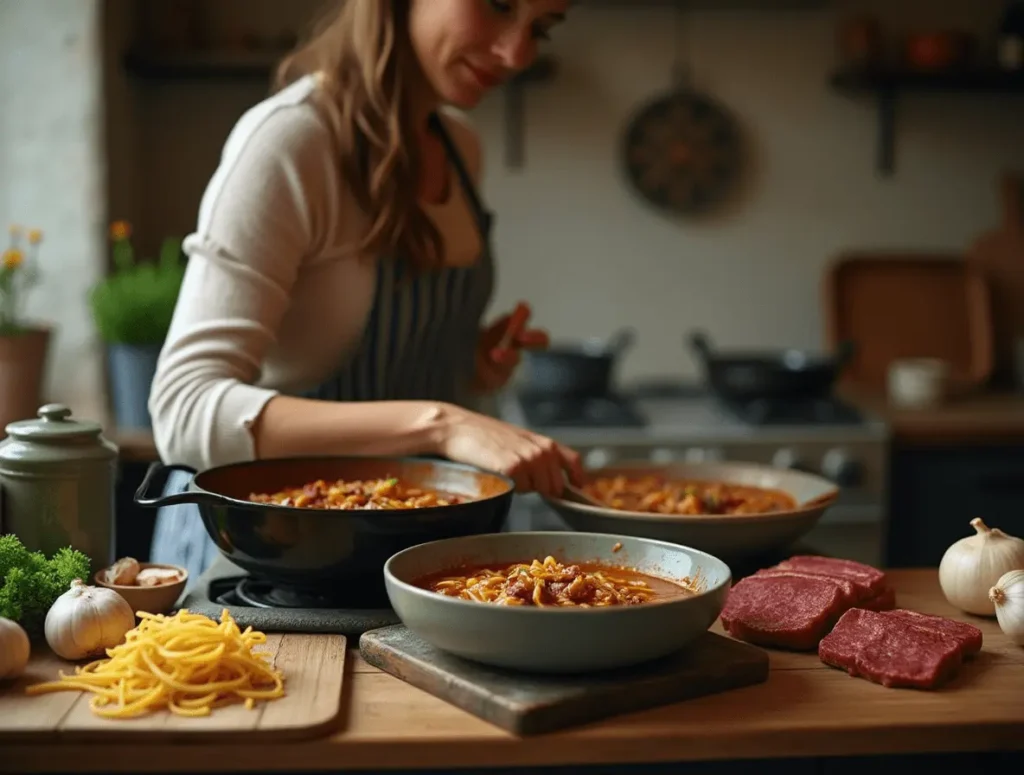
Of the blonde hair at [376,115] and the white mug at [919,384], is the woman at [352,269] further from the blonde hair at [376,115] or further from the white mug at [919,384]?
the white mug at [919,384]

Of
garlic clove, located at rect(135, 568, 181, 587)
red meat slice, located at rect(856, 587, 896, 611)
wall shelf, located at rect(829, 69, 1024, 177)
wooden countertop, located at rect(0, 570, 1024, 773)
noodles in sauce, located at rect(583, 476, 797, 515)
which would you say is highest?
wall shelf, located at rect(829, 69, 1024, 177)

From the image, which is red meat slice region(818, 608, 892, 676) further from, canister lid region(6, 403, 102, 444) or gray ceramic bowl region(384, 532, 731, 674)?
canister lid region(6, 403, 102, 444)

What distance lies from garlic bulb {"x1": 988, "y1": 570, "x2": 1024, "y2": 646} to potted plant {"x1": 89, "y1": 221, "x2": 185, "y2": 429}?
2033 mm

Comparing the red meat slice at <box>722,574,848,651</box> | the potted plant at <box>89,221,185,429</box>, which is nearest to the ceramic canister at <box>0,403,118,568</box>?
the red meat slice at <box>722,574,848,651</box>

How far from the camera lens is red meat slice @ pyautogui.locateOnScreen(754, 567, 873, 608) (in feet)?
Result: 4.31

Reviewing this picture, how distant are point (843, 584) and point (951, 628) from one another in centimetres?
13

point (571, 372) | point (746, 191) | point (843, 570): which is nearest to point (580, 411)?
point (571, 372)

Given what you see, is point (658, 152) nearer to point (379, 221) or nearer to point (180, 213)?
point (180, 213)

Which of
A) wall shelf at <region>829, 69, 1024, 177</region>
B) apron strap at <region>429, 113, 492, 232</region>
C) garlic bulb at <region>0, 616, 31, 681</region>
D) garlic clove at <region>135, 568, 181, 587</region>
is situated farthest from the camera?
wall shelf at <region>829, 69, 1024, 177</region>

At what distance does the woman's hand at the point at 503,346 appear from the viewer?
2.01 meters

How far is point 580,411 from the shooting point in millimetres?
3115

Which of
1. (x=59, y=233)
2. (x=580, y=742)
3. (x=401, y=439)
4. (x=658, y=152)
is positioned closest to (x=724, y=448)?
(x=658, y=152)

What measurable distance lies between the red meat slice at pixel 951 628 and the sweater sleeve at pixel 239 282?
80 cm

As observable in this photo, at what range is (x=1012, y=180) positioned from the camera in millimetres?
3727
